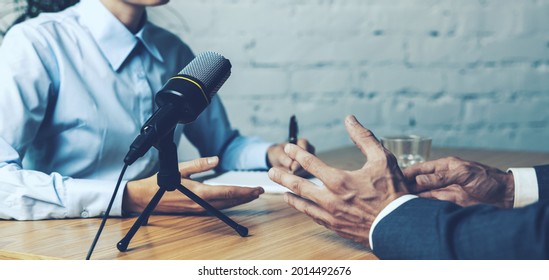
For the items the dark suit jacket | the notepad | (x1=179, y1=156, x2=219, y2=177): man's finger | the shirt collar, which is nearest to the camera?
the dark suit jacket

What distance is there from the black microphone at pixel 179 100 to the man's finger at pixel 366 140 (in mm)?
188

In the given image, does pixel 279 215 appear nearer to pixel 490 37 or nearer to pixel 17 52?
pixel 17 52

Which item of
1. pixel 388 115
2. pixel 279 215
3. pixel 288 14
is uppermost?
pixel 288 14

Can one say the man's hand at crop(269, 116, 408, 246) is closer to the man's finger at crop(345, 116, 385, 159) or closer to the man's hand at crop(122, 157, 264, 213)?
the man's finger at crop(345, 116, 385, 159)

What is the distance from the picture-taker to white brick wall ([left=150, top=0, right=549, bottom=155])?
6.95 ft

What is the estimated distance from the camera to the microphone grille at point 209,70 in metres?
0.90

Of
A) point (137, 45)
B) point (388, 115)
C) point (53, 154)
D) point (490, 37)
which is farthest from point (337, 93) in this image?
point (53, 154)

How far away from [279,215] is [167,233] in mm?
190

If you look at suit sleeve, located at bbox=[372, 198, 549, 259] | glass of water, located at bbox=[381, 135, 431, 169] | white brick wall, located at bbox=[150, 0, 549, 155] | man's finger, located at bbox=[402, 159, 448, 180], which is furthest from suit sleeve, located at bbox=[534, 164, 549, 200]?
white brick wall, located at bbox=[150, 0, 549, 155]

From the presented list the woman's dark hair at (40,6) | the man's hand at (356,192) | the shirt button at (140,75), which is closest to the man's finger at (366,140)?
the man's hand at (356,192)

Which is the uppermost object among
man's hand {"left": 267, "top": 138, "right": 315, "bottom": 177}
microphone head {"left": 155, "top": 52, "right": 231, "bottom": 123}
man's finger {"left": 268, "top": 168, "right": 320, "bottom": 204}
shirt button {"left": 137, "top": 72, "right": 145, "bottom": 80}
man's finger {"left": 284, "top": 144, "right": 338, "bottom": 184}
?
microphone head {"left": 155, "top": 52, "right": 231, "bottom": 123}

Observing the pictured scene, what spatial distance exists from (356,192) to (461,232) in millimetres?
149

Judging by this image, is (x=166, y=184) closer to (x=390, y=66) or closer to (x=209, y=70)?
(x=209, y=70)
